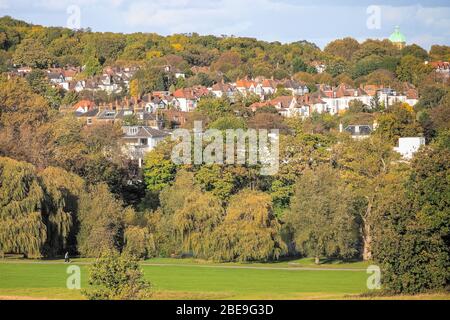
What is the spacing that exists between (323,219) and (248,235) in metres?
2.76

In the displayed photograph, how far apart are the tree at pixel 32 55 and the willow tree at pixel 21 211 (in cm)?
9487

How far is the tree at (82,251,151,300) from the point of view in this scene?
1133 inches

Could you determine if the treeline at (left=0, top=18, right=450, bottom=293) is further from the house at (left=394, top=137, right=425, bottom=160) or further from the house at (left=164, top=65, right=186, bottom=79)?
the house at (left=164, top=65, right=186, bottom=79)

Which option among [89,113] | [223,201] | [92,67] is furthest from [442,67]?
[223,201]

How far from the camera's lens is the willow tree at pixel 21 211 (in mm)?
41875

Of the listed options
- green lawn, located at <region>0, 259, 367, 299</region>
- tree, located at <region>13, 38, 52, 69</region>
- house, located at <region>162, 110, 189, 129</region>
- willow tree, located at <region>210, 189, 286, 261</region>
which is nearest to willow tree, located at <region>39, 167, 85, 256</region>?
green lawn, located at <region>0, 259, 367, 299</region>

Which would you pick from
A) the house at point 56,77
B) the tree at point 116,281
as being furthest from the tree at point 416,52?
the tree at point 116,281

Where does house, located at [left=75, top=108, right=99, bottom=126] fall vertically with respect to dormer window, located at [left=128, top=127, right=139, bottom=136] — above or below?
above

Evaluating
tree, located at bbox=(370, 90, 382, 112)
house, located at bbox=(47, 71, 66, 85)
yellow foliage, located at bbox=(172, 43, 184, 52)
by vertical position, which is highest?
yellow foliage, located at bbox=(172, 43, 184, 52)

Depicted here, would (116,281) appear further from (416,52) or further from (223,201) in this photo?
(416,52)

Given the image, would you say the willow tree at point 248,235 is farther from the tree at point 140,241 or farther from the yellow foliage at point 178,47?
the yellow foliage at point 178,47

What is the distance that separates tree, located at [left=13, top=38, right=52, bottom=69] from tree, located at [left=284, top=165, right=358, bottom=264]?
313ft

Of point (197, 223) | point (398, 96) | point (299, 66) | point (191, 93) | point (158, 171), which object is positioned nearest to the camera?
point (197, 223)

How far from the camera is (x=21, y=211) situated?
42438mm
